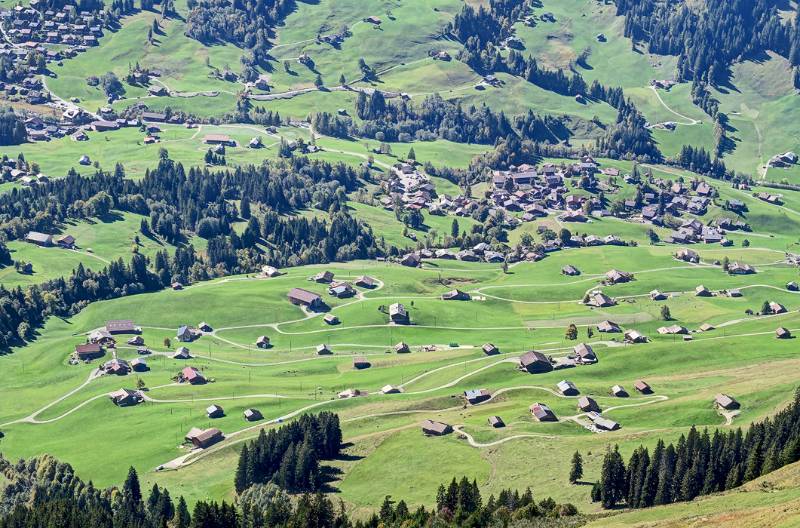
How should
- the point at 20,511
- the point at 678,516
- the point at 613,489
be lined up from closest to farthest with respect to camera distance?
the point at 678,516, the point at 613,489, the point at 20,511

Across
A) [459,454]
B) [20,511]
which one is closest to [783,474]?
[459,454]

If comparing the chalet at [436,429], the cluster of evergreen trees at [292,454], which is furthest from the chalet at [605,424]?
the cluster of evergreen trees at [292,454]

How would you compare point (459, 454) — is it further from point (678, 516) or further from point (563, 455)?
point (678, 516)

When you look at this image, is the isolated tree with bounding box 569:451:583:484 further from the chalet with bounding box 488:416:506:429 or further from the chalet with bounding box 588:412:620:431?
the chalet with bounding box 488:416:506:429

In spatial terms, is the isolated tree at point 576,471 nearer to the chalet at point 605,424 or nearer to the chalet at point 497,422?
the chalet at point 605,424

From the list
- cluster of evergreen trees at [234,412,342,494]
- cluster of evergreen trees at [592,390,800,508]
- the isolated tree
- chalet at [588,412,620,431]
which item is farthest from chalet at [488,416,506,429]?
cluster of evergreen trees at [592,390,800,508]

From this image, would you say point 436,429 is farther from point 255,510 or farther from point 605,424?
point 255,510

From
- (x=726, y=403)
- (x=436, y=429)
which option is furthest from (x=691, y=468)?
(x=436, y=429)
